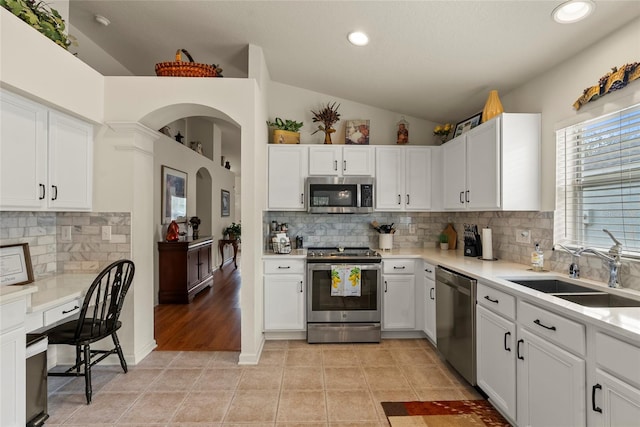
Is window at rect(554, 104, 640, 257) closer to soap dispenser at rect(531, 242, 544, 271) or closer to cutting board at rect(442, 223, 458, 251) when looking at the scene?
soap dispenser at rect(531, 242, 544, 271)

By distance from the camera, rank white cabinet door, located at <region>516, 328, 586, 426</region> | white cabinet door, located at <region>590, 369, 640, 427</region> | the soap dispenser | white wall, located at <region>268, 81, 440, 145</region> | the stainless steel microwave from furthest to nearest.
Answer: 1. white wall, located at <region>268, 81, 440, 145</region>
2. the stainless steel microwave
3. the soap dispenser
4. white cabinet door, located at <region>516, 328, 586, 426</region>
5. white cabinet door, located at <region>590, 369, 640, 427</region>

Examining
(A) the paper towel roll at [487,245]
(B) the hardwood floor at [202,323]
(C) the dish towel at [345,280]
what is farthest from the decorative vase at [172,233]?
(A) the paper towel roll at [487,245]

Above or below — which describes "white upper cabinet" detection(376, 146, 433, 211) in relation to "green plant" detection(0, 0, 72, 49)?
below

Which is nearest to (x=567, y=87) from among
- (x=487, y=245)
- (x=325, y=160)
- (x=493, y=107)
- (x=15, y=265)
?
(x=493, y=107)

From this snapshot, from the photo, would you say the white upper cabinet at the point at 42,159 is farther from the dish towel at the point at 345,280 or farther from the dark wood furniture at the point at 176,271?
the dish towel at the point at 345,280

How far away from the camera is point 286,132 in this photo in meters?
3.77

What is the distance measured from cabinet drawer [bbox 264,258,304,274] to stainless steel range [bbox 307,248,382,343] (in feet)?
0.38

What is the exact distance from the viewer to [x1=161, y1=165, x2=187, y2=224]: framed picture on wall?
16.1 feet

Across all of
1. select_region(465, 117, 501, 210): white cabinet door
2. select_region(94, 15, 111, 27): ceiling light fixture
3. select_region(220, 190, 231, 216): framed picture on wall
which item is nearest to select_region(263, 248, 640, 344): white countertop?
select_region(465, 117, 501, 210): white cabinet door

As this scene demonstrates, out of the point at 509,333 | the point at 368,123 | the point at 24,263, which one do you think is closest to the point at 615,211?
the point at 509,333

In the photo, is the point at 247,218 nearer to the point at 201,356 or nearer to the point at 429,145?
the point at 201,356

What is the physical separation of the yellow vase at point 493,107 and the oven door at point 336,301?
67.8 inches

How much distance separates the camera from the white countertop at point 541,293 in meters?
1.34

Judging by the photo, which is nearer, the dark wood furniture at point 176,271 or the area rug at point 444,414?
the area rug at point 444,414
